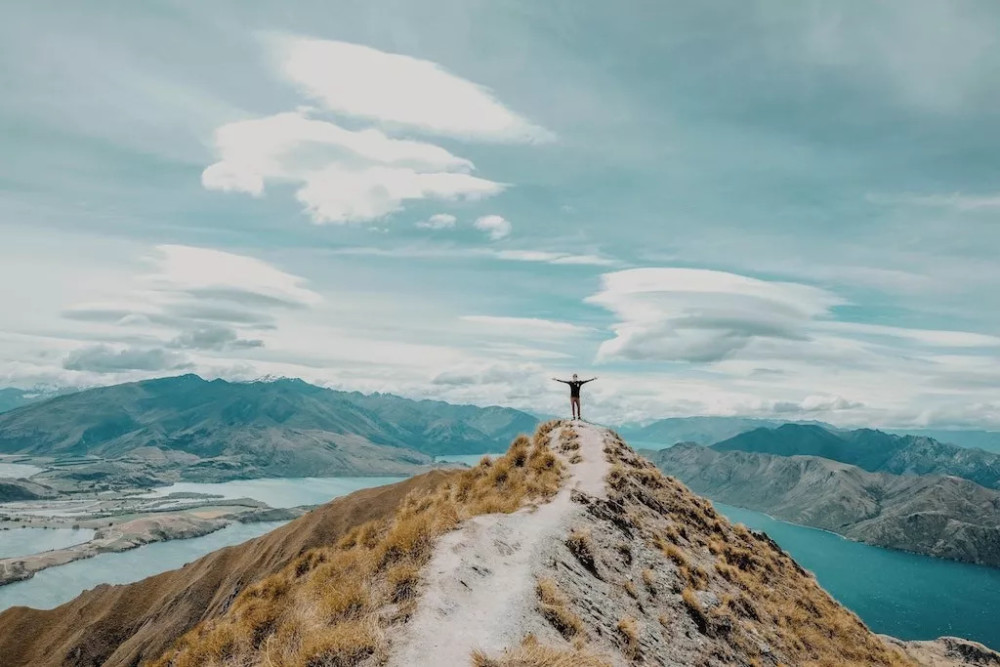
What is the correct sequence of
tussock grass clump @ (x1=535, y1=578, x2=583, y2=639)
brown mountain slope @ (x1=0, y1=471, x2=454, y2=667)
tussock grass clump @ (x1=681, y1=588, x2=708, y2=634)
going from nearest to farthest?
tussock grass clump @ (x1=535, y1=578, x2=583, y2=639), tussock grass clump @ (x1=681, y1=588, x2=708, y2=634), brown mountain slope @ (x1=0, y1=471, x2=454, y2=667)

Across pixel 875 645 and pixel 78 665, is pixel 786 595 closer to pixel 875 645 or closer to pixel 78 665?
pixel 875 645

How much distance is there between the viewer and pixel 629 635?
20.3 metres

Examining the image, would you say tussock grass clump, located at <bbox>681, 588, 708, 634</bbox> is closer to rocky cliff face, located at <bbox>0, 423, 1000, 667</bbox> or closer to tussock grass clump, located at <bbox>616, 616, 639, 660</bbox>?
rocky cliff face, located at <bbox>0, 423, 1000, 667</bbox>

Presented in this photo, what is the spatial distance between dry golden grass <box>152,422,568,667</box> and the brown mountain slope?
3996 inches

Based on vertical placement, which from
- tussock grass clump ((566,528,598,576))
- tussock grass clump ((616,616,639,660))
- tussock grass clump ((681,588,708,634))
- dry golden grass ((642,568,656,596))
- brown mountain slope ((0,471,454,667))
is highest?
tussock grass clump ((566,528,598,576))

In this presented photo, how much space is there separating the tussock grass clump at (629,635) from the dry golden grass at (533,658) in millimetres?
4666

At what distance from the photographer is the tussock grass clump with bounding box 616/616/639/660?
19422 mm

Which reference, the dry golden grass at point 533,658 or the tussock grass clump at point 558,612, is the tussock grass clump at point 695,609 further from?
the dry golden grass at point 533,658

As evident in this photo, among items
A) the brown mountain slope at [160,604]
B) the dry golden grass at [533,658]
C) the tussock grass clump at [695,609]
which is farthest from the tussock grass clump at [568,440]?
the brown mountain slope at [160,604]

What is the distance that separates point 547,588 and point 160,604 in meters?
165

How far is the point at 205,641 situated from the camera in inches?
863

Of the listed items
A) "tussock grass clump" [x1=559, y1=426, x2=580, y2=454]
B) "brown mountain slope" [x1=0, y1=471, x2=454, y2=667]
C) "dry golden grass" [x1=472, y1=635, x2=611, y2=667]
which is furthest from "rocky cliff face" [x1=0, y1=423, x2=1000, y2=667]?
"brown mountain slope" [x1=0, y1=471, x2=454, y2=667]

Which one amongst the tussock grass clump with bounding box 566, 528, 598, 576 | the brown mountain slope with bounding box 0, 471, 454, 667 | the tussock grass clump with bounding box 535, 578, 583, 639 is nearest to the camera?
the tussock grass clump with bounding box 535, 578, 583, 639

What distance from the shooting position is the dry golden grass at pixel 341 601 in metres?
15.3
